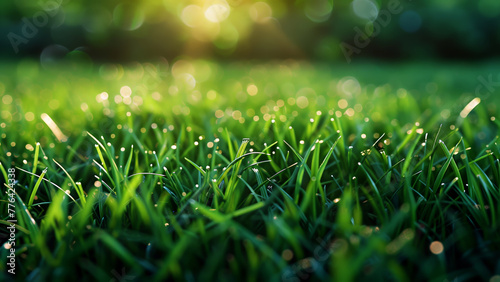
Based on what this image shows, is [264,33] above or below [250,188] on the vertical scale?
Answer: above

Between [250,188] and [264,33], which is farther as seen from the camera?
[264,33]

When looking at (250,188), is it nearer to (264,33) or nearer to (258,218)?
(258,218)

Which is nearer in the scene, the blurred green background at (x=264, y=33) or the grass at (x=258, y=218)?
the grass at (x=258, y=218)

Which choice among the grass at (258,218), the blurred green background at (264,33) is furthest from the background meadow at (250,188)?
the blurred green background at (264,33)

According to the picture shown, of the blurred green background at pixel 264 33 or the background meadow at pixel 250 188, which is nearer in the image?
the background meadow at pixel 250 188

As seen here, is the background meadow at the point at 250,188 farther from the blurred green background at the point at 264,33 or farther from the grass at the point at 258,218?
the blurred green background at the point at 264,33

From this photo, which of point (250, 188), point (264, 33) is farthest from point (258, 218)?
point (264, 33)

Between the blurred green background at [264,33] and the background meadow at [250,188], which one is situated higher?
the blurred green background at [264,33]

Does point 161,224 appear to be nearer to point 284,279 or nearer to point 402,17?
point 284,279
